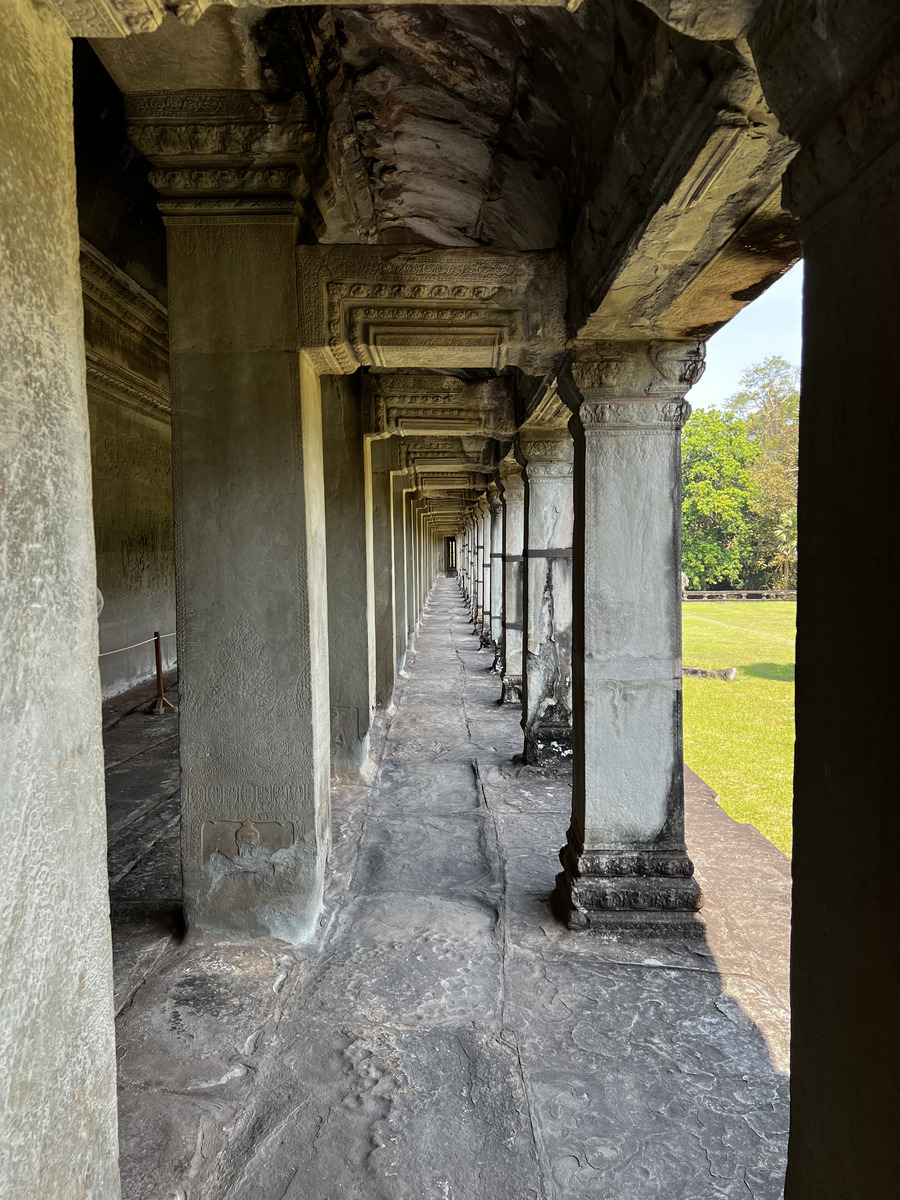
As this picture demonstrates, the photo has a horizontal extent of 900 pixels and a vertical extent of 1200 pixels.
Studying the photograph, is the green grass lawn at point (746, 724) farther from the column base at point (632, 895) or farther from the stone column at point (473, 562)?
the stone column at point (473, 562)

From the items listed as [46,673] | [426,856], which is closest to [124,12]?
[46,673]

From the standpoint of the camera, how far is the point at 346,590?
5.99 meters

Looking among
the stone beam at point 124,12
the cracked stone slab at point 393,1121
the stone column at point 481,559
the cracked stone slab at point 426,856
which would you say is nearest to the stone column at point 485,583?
the stone column at point 481,559

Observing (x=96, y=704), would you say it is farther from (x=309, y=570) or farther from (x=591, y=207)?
(x=591, y=207)

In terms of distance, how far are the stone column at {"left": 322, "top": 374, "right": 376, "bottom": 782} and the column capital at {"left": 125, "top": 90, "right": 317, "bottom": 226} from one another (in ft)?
8.74

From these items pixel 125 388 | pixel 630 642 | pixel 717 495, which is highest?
pixel 717 495

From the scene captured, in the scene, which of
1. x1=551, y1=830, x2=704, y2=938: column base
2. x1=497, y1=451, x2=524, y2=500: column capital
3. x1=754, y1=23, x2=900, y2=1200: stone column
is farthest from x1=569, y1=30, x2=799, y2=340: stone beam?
x1=497, y1=451, x2=524, y2=500: column capital

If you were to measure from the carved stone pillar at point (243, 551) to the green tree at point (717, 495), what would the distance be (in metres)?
29.5

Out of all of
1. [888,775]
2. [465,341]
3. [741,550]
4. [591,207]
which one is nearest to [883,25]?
[888,775]

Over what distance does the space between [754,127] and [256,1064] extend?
3.28 metres

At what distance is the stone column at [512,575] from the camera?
9.22m

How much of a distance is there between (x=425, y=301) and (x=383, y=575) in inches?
186

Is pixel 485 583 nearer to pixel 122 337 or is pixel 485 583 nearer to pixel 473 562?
pixel 473 562

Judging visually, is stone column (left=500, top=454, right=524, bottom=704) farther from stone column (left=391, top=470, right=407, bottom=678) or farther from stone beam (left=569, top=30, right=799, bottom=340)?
stone beam (left=569, top=30, right=799, bottom=340)
